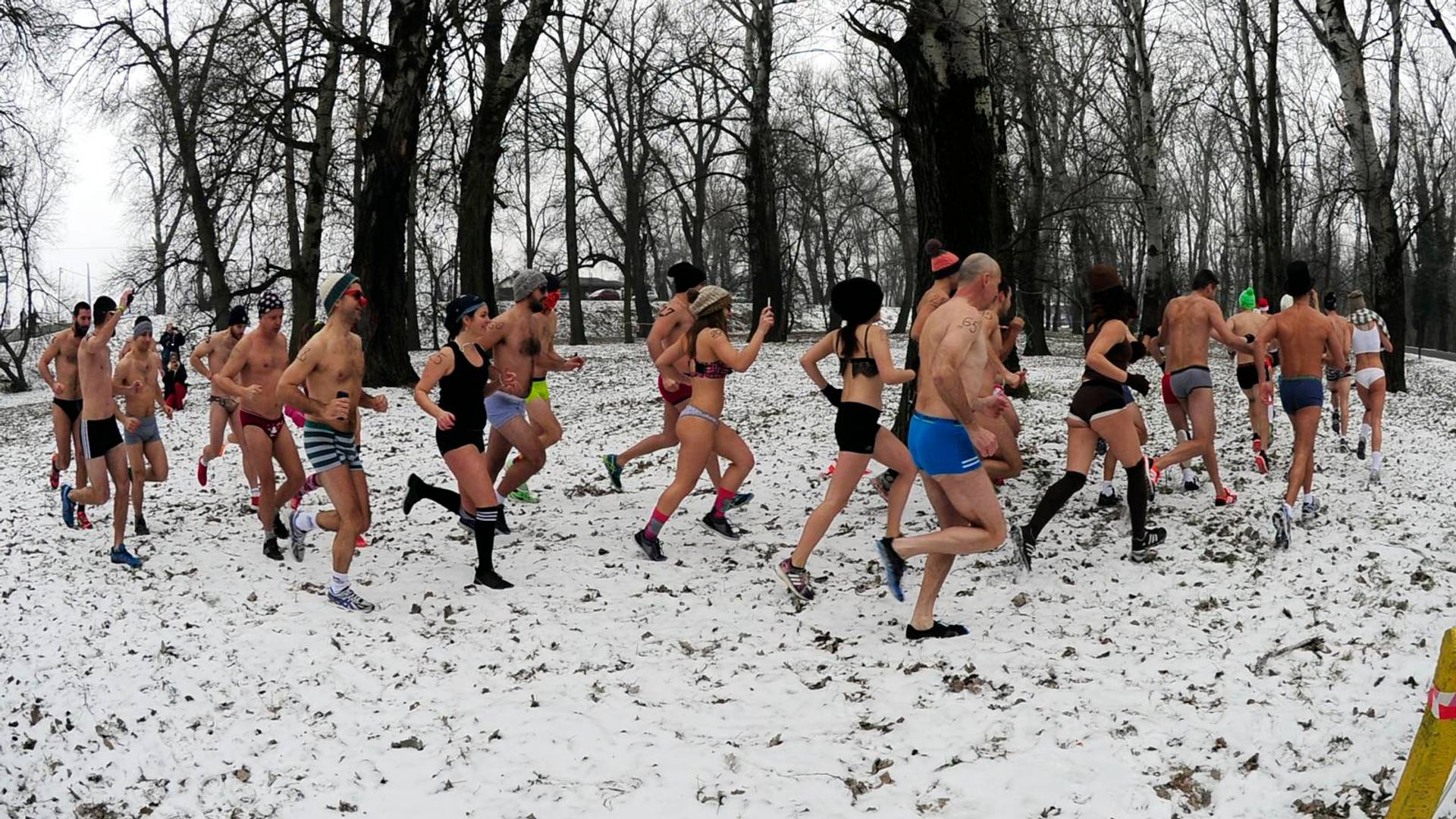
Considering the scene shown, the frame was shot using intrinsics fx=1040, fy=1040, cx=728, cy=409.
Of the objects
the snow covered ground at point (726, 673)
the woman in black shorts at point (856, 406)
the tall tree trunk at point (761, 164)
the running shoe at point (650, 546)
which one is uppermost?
the tall tree trunk at point (761, 164)

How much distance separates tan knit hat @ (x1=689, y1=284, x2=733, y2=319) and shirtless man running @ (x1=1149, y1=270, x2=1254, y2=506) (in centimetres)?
349

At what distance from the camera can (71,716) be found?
5.34 m

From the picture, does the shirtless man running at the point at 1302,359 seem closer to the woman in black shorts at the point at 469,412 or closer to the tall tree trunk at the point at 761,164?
the woman in black shorts at the point at 469,412

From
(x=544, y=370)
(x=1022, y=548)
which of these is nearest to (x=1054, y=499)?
(x=1022, y=548)

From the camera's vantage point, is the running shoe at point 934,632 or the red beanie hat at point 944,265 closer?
the running shoe at point 934,632

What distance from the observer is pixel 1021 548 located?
6.75 meters

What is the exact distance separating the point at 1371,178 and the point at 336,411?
16.3 meters

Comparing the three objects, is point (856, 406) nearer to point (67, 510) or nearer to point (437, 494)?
point (437, 494)

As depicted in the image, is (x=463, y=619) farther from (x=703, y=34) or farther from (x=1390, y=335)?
(x=703, y=34)

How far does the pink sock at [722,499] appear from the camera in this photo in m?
7.79

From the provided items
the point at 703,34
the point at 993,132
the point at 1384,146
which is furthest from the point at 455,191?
the point at 1384,146

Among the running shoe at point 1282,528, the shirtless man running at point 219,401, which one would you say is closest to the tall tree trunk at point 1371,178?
the running shoe at point 1282,528

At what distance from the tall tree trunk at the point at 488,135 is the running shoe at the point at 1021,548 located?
10.6 metres

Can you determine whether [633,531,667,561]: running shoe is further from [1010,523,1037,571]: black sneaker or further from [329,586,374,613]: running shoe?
[1010,523,1037,571]: black sneaker
